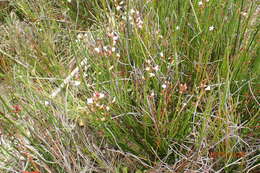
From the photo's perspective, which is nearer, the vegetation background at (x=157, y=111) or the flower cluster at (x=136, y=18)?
the vegetation background at (x=157, y=111)

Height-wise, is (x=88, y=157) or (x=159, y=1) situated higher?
(x=159, y=1)

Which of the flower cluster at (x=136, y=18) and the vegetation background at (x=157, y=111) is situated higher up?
the flower cluster at (x=136, y=18)

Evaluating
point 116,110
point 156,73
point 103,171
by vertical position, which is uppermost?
point 156,73

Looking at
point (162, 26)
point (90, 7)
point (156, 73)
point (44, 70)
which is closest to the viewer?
point (156, 73)

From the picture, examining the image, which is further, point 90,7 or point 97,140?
point 90,7

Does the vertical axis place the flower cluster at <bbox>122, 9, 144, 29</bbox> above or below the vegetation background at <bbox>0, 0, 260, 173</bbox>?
above

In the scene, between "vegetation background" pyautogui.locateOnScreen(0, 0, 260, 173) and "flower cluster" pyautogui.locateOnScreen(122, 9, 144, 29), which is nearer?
"vegetation background" pyautogui.locateOnScreen(0, 0, 260, 173)

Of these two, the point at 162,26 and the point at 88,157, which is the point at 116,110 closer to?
the point at 88,157

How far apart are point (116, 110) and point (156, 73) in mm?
220

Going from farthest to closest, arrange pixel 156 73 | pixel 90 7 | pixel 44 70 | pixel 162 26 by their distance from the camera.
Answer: pixel 90 7 → pixel 44 70 → pixel 162 26 → pixel 156 73

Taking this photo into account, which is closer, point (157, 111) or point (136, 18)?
point (157, 111)

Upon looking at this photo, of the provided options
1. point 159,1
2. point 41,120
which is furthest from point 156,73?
point 159,1

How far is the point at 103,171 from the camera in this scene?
1174 millimetres

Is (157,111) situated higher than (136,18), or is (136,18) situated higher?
(136,18)
